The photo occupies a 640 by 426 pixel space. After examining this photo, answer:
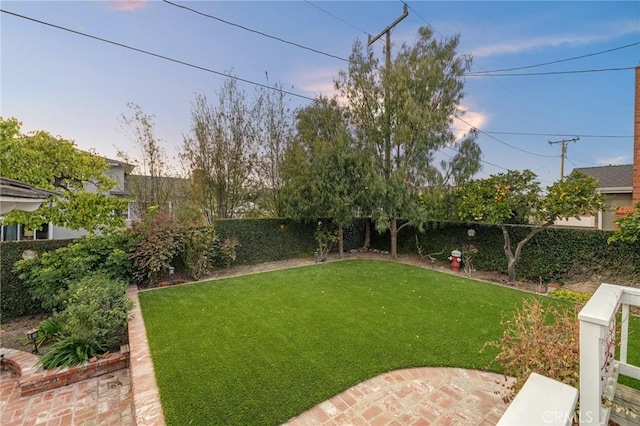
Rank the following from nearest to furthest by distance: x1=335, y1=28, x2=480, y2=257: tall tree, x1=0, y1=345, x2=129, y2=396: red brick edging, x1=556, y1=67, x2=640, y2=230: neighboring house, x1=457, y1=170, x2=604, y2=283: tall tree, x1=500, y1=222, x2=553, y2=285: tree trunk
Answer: x1=0, y1=345, x2=129, y2=396: red brick edging, x1=457, y1=170, x2=604, y2=283: tall tree, x1=556, y1=67, x2=640, y2=230: neighboring house, x1=500, y1=222, x2=553, y2=285: tree trunk, x1=335, y1=28, x2=480, y2=257: tall tree

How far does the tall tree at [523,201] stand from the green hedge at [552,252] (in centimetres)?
41

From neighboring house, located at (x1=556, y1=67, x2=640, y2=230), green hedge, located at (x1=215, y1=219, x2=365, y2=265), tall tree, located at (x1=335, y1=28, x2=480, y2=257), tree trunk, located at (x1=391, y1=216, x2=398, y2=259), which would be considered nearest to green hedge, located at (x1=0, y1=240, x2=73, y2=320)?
green hedge, located at (x1=215, y1=219, x2=365, y2=265)

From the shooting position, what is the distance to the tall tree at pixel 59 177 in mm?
6879

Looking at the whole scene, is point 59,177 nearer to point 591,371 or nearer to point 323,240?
point 323,240

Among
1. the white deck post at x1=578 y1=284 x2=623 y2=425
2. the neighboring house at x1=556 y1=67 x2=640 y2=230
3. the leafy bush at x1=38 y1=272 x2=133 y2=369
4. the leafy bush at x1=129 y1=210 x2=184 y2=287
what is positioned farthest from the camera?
the neighboring house at x1=556 y1=67 x2=640 y2=230

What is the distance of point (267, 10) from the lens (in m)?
7.95

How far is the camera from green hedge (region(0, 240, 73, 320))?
645 centimetres

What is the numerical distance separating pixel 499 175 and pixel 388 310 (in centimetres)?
621

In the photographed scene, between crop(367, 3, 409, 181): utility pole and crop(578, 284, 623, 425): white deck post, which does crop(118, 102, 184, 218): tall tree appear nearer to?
crop(367, 3, 409, 181): utility pole

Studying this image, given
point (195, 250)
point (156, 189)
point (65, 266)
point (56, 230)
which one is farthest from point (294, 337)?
point (56, 230)

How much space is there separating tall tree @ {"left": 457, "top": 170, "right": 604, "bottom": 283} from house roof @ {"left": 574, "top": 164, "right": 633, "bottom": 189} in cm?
816

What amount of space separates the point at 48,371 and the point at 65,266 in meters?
3.30

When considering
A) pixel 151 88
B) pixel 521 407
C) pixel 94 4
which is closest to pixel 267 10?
pixel 94 4

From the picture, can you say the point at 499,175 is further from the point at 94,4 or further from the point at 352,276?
the point at 94,4
